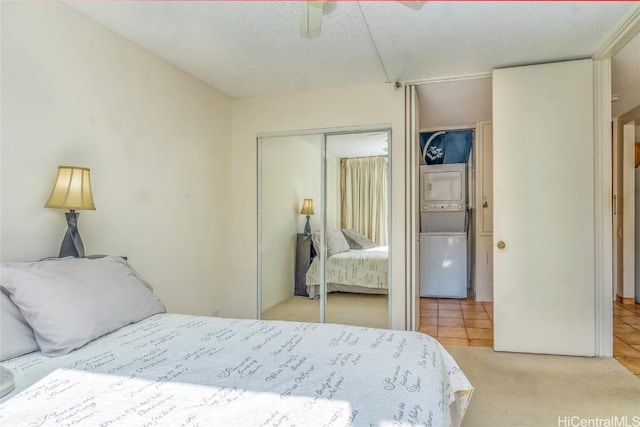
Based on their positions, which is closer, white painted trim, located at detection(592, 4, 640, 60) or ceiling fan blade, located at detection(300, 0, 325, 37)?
ceiling fan blade, located at detection(300, 0, 325, 37)

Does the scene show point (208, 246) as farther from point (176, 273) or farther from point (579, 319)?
point (579, 319)

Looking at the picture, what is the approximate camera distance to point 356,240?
3658mm

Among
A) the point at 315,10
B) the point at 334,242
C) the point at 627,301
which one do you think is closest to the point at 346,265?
the point at 334,242

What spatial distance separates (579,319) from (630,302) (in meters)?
2.46

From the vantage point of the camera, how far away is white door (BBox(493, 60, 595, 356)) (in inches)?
113

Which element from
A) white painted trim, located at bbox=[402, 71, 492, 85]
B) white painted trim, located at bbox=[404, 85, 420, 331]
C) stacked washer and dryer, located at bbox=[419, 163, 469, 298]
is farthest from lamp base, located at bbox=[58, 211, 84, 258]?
stacked washer and dryer, located at bbox=[419, 163, 469, 298]

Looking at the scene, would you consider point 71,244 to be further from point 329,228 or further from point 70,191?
point 329,228

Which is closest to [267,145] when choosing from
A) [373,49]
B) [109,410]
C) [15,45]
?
[373,49]

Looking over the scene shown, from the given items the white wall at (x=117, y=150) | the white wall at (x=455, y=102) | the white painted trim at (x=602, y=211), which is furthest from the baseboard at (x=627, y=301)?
the white wall at (x=117, y=150)

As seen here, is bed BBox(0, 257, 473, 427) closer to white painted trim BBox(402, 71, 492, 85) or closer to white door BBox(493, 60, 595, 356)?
white door BBox(493, 60, 595, 356)

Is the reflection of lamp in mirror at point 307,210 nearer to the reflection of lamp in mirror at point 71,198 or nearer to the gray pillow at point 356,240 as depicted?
the gray pillow at point 356,240

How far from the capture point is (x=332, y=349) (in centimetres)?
147

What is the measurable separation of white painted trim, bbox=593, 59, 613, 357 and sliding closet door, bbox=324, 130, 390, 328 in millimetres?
1648

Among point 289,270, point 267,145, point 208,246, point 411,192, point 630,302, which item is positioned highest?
point 267,145
